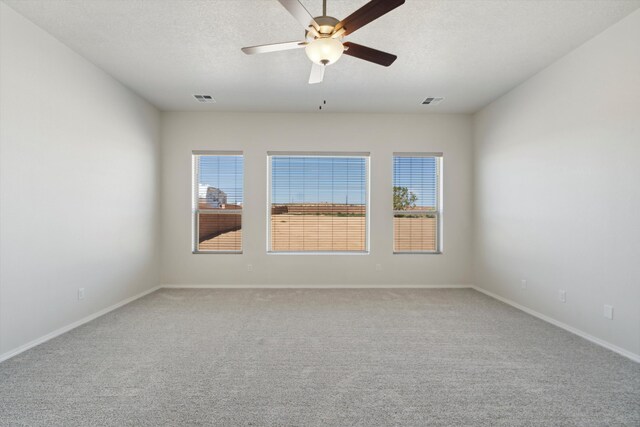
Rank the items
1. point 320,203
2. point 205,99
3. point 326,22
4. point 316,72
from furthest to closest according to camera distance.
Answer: point 320,203
point 205,99
point 316,72
point 326,22

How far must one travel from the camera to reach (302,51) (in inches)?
112

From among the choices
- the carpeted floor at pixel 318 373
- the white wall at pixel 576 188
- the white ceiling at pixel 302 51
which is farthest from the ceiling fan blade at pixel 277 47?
the white wall at pixel 576 188

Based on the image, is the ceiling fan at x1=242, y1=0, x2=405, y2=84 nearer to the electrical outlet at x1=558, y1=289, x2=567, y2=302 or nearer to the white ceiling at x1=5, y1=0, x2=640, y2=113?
the white ceiling at x1=5, y1=0, x2=640, y2=113

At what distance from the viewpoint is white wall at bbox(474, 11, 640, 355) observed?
2348 millimetres

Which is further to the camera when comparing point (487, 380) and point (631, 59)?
point (631, 59)

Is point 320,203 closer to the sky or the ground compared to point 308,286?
closer to the sky

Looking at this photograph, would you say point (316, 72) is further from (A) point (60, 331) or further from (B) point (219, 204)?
(A) point (60, 331)

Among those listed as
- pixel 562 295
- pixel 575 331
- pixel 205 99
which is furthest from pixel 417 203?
pixel 205 99

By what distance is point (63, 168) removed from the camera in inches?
109

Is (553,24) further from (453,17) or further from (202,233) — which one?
(202,233)

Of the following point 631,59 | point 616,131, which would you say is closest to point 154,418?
point 616,131

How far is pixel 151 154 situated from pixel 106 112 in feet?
3.16

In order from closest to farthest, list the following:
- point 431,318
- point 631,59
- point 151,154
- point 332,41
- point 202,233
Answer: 1. point 332,41
2. point 631,59
3. point 431,318
4. point 151,154
5. point 202,233

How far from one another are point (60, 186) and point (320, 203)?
324 centimetres
